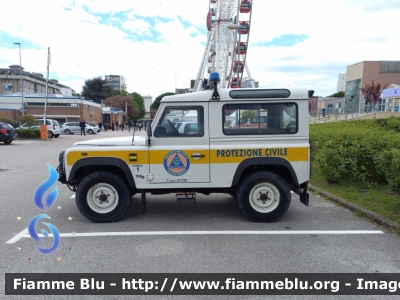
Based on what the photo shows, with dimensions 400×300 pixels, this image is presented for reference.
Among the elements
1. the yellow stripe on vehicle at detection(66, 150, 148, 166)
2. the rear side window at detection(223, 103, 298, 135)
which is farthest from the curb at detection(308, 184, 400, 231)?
the yellow stripe on vehicle at detection(66, 150, 148, 166)

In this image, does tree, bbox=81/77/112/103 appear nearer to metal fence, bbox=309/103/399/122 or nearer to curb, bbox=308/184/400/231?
metal fence, bbox=309/103/399/122

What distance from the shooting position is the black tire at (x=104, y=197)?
17.4 ft

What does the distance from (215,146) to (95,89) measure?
80121 mm

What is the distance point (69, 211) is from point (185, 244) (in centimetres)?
278

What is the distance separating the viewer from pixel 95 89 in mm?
79500

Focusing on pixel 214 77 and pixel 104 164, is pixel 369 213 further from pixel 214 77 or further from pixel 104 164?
pixel 104 164

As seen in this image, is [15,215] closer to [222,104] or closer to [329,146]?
[222,104]

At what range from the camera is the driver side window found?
17.1 feet

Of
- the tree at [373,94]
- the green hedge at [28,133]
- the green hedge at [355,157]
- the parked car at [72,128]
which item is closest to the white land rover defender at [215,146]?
the green hedge at [355,157]

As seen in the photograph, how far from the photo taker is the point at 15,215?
588cm

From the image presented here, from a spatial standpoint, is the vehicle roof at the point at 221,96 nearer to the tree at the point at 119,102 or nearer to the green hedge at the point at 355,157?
the green hedge at the point at 355,157

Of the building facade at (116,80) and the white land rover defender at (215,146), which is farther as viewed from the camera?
the building facade at (116,80)

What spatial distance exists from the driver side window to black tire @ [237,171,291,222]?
1169 mm

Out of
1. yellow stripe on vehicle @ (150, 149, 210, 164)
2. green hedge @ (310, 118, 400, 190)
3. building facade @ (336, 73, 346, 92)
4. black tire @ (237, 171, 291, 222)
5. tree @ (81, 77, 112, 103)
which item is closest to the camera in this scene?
A: yellow stripe on vehicle @ (150, 149, 210, 164)
